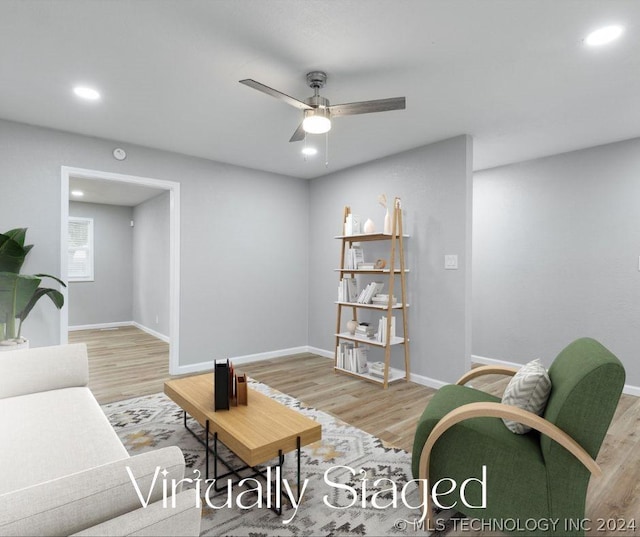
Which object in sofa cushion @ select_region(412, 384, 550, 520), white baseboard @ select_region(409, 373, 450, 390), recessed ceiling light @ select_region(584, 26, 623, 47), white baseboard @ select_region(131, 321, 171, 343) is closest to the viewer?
sofa cushion @ select_region(412, 384, 550, 520)

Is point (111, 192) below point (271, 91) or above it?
above

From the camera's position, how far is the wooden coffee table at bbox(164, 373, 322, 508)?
1.83m

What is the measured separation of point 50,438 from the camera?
5.62 ft

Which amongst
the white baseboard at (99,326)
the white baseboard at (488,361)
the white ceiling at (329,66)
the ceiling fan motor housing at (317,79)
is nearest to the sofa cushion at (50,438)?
the white ceiling at (329,66)

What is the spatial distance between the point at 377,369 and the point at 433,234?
1.55 m

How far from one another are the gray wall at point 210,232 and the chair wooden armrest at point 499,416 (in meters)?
3.34

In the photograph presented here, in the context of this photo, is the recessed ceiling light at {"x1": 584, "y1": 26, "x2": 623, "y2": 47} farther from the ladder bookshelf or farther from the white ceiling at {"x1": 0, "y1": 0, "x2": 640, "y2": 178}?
the ladder bookshelf

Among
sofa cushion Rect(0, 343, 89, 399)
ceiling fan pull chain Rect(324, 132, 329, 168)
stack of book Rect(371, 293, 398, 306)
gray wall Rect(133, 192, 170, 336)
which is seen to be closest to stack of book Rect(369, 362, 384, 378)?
stack of book Rect(371, 293, 398, 306)

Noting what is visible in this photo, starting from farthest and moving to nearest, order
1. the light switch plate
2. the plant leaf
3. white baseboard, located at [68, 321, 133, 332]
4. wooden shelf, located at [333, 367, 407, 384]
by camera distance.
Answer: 1. white baseboard, located at [68, 321, 133, 332]
2. wooden shelf, located at [333, 367, 407, 384]
3. the light switch plate
4. the plant leaf

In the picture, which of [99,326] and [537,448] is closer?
[537,448]

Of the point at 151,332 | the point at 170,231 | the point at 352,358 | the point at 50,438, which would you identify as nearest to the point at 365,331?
the point at 352,358

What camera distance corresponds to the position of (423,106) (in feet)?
9.95

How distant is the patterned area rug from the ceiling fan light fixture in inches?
84.6

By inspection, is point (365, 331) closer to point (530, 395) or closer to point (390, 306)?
point (390, 306)
